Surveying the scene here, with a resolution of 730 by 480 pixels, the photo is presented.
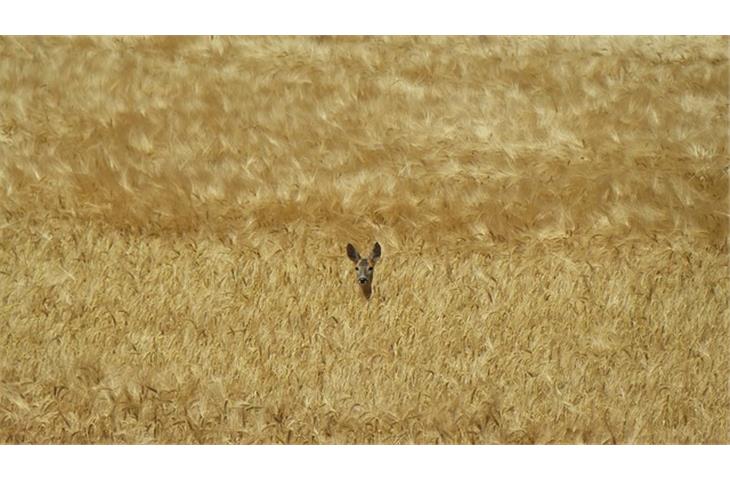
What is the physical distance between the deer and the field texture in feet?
0.16

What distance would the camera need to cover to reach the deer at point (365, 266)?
5.64m

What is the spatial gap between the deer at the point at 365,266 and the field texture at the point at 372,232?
2.0 inches

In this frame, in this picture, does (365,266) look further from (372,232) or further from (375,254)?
(372,232)

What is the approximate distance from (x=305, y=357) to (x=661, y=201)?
83.8 inches

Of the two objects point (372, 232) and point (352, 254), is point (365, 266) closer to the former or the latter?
point (352, 254)

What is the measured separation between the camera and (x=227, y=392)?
5.59 metres

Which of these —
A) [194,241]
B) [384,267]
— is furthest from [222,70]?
[384,267]

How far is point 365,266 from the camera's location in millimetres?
5648

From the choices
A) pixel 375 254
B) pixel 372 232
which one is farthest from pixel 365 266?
pixel 372 232

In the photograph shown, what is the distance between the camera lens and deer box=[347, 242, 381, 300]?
18.5 feet

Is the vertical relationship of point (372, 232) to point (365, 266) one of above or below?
above

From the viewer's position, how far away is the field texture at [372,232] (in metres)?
5.62

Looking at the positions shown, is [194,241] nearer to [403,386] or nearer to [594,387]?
[403,386]

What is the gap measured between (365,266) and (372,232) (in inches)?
7.8
